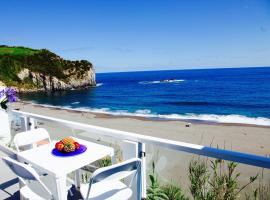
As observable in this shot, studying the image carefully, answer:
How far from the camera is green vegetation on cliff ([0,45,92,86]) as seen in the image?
5619cm

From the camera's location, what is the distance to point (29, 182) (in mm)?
2590

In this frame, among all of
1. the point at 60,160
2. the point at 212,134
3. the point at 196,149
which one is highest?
the point at 196,149

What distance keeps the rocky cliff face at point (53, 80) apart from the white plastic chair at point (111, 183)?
188ft

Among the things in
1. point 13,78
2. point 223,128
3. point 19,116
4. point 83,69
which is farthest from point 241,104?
point 13,78

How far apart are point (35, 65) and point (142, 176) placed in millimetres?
63835

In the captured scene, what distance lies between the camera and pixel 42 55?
64.2 meters

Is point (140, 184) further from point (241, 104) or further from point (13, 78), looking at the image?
point (13, 78)

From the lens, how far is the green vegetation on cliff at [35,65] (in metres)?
56.2

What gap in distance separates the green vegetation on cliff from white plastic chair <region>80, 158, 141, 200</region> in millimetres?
57698

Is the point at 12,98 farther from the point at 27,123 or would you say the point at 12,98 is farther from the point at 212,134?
the point at 212,134

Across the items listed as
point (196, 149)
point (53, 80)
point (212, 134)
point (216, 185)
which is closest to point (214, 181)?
point (216, 185)

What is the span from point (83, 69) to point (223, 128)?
52.7 meters

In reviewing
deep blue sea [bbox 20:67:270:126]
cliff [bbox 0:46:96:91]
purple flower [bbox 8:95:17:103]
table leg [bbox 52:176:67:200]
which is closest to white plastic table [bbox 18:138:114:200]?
table leg [bbox 52:176:67:200]

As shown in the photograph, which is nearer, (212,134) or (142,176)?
(142,176)
